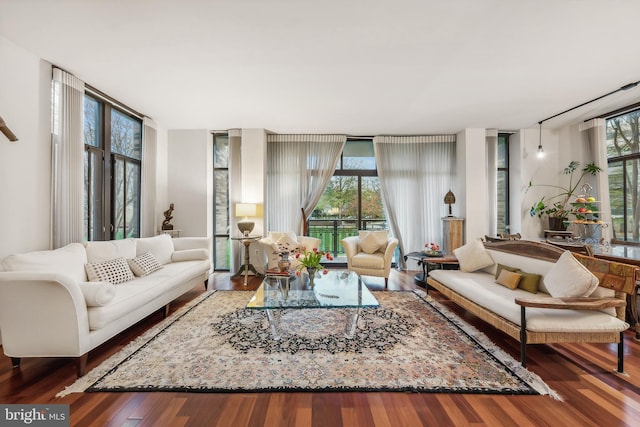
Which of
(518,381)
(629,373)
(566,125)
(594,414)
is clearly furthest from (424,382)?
(566,125)

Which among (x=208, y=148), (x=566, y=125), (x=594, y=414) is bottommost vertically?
(x=594, y=414)

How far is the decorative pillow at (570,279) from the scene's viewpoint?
2.24m

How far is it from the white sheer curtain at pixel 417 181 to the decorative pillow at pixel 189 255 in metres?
3.57

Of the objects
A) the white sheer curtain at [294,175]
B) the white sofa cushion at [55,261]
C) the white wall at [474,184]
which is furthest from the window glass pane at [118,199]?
the white wall at [474,184]

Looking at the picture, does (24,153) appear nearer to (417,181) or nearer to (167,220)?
(167,220)

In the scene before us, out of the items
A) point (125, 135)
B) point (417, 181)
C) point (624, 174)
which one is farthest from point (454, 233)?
point (125, 135)

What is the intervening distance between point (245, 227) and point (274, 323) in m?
2.62

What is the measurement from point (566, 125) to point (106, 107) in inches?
310

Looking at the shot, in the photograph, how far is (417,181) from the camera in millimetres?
5801

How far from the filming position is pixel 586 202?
4336mm

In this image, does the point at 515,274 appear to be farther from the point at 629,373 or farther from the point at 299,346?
the point at 299,346

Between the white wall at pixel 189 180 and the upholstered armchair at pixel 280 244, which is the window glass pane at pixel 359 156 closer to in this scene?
the upholstered armchair at pixel 280 244

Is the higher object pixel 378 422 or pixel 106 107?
pixel 106 107

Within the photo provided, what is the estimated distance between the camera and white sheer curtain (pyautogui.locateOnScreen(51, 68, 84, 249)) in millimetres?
3132
